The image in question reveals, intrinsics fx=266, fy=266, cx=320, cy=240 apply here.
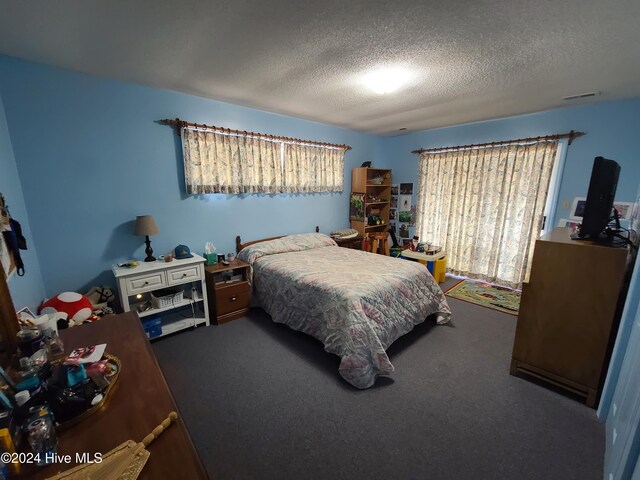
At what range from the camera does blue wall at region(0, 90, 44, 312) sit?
6.05ft

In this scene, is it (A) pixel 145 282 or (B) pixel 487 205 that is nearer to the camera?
(A) pixel 145 282

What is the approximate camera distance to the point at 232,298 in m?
3.11

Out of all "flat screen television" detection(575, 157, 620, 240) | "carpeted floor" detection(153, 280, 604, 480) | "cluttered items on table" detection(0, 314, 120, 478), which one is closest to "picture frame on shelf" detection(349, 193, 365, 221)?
"carpeted floor" detection(153, 280, 604, 480)

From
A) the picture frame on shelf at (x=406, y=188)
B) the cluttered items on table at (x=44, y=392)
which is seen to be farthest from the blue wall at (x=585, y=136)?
the cluttered items on table at (x=44, y=392)

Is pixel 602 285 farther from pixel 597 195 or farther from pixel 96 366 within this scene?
pixel 96 366

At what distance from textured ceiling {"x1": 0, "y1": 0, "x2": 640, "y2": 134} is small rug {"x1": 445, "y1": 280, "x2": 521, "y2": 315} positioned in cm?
249

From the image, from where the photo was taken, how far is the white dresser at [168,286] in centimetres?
247

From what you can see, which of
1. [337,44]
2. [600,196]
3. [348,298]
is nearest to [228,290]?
[348,298]

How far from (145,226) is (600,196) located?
149 inches

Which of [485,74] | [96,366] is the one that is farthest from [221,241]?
[485,74]

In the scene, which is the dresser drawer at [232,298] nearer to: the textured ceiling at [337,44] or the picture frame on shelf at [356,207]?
the textured ceiling at [337,44]

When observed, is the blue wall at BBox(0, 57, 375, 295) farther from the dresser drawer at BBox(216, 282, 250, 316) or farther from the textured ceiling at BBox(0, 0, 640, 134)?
the dresser drawer at BBox(216, 282, 250, 316)

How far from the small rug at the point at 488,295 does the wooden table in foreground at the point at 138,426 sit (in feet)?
12.2

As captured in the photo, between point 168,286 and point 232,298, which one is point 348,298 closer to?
point 232,298
